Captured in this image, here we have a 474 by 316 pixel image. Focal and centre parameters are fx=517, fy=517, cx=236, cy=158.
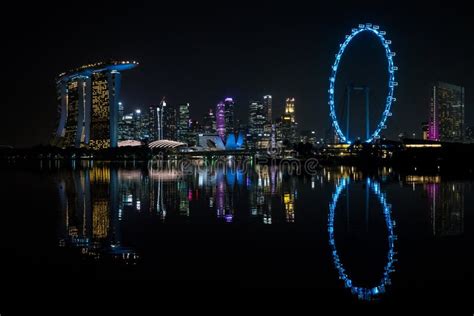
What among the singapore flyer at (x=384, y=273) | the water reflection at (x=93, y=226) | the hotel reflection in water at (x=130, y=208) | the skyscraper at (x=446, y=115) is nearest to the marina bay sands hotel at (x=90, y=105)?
the skyscraper at (x=446, y=115)

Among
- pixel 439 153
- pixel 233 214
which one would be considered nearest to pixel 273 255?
pixel 233 214

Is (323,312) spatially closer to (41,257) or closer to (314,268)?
(314,268)

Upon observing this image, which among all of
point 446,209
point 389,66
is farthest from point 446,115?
point 446,209

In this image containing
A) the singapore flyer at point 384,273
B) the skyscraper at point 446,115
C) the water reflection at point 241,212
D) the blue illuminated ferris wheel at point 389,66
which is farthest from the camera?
the skyscraper at point 446,115

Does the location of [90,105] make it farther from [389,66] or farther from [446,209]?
[446,209]

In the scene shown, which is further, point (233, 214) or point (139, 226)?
point (233, 214)

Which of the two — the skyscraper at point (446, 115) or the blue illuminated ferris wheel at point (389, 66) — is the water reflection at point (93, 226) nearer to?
the blue illuminated ferris wheel at point (389, 66)
